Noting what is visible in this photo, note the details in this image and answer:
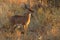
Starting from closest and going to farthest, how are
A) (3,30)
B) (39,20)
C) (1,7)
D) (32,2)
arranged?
(3,30)
(39,20)
(1,7)
(32,2)

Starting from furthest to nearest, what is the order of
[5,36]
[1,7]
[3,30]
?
1. [1,7]
2. [3,30]
3. [5,36]

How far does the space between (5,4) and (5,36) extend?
121 inches

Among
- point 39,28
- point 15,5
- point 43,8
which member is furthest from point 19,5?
point 39,28

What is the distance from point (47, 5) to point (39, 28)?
101 inches

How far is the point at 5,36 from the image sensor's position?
368 inches

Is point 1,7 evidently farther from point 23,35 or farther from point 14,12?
point 23,35

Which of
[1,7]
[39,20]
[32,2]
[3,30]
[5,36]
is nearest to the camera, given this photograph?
[5,36]

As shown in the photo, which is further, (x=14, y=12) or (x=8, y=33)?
(x=14, y=12)

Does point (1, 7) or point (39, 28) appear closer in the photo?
point (39, 28)

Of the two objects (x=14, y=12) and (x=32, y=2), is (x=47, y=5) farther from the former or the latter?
(x=14, y=12)

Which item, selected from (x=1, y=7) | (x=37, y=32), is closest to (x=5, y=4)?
(x=1, y=7)

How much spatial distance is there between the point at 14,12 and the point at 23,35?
2.16 metres

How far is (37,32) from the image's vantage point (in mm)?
9820

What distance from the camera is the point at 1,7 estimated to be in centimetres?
1179
